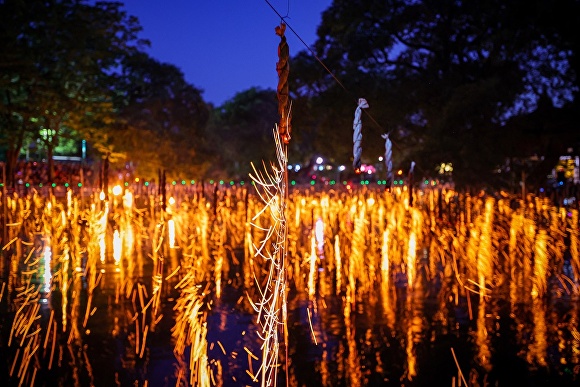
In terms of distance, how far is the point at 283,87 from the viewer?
5.49 metres

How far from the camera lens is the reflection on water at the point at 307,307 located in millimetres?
6957

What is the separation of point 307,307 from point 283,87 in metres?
4.90

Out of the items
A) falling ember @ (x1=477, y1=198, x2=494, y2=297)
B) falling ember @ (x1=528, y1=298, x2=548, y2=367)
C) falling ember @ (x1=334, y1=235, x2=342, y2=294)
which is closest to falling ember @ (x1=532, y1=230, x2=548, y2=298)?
falling ember @ (x1=477, y1=198, x2=494, y2=297)

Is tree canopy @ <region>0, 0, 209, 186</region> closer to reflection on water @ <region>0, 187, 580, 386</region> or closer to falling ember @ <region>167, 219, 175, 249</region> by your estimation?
falling ember @ <region>167, 219, 175, 249</region>

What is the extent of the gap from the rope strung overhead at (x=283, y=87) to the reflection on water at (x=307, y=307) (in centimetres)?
182

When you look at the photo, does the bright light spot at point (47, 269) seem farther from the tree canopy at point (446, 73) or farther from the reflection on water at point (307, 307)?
the tree canopy at point (446, 73)

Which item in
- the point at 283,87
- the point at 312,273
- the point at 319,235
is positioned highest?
the point at 283,87

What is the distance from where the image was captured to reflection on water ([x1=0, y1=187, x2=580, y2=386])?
6.96m

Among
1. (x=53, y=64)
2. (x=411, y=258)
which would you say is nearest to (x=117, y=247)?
(x=411, y=258)

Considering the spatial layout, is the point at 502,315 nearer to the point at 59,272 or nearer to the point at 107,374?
the point at 107,374

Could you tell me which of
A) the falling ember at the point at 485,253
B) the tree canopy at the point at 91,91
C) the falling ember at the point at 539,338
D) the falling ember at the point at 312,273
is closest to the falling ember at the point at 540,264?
the falling ember at the point at 485,253

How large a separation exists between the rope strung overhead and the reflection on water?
1815 mm

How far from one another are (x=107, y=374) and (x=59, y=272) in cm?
594

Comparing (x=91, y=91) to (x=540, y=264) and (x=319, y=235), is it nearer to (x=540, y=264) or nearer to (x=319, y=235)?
(x=319, y=235)
